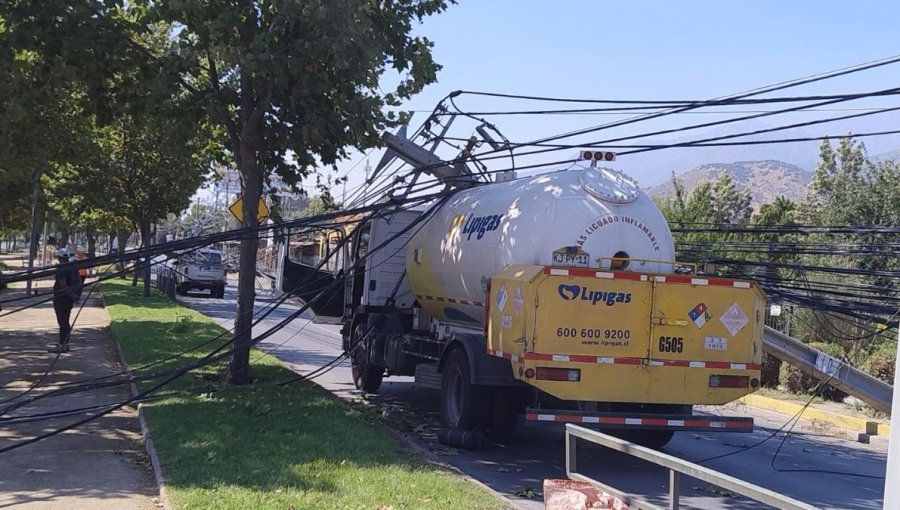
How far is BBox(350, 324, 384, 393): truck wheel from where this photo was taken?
14.5 m

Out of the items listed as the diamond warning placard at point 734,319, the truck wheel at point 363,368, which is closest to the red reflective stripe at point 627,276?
the diamond warning placard at point 734,319

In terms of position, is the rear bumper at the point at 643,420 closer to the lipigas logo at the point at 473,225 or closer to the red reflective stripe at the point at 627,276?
the red reflective stripe at the point at 627,276

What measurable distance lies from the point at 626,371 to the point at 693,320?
37.2 inches

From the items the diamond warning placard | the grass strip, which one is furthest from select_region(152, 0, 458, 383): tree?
the diamond warning placard

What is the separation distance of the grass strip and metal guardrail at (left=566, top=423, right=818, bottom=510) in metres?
1.67

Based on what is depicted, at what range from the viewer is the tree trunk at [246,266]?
13.2 meters

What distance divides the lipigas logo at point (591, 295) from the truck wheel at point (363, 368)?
6.01m

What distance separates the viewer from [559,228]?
979 cm

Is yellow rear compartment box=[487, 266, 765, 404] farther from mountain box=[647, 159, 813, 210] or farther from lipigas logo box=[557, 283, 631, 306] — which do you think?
mountain box=[647, 159, 813, 210]

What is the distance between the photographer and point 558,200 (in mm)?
9945

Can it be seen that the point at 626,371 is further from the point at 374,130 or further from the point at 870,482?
the point at 374,130

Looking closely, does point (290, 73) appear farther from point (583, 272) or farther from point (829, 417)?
point (829, 417)

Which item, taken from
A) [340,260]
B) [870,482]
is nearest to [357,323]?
[340,260]

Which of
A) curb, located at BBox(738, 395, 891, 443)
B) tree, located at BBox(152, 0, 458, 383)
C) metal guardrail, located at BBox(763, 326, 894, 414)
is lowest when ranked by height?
curb, located at BBox(738, 395, 891, 443)
